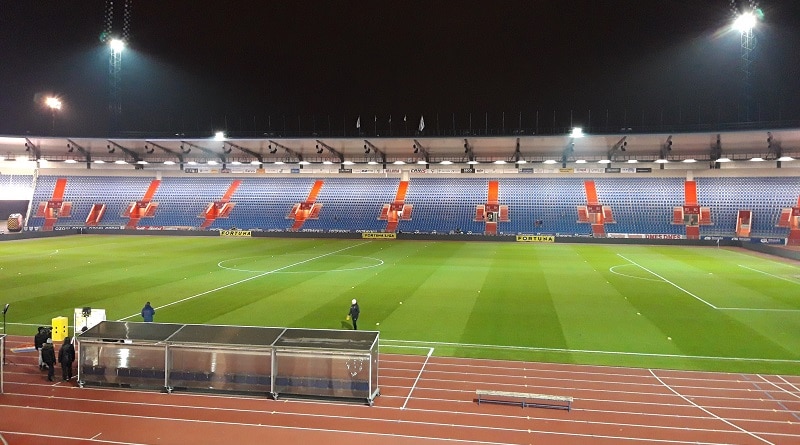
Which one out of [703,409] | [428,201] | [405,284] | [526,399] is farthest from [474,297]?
[428,201]

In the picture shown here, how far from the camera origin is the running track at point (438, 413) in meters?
8.25

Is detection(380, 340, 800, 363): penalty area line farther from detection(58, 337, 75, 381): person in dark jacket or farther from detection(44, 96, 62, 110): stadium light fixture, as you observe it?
detection(44, 96, 62, 110): stadium light fixture

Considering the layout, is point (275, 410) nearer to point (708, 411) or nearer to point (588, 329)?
point (708, 411)

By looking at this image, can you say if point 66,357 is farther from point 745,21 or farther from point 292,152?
point 745,21

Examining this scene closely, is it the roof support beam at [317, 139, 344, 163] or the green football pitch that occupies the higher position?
the roof support beam at [317, 139, 344, 163]

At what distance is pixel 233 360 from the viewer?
33.3 feet

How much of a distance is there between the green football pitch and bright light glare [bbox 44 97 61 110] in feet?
84.7

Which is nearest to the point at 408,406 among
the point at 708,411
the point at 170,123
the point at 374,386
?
the point at 374,386

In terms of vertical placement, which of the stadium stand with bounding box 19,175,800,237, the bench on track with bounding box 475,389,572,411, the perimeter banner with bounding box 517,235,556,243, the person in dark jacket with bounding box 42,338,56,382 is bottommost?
the bench on track with bounding box 475,389,572,411

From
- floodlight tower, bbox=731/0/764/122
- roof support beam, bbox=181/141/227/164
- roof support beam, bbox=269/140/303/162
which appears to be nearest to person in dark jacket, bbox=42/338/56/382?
roof support beam, bbox=269/140/303/162

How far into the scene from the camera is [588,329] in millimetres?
15359

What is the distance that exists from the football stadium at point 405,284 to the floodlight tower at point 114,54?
54 cm

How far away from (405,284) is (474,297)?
3.81 m

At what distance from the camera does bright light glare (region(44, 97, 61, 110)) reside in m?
54.3
